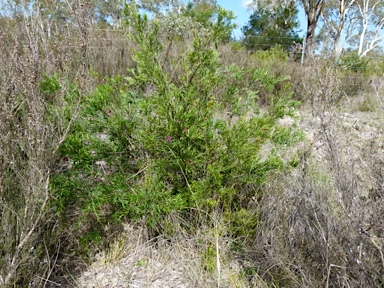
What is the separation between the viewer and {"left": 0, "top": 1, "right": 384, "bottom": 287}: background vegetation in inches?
65.2

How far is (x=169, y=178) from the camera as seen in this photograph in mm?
2201

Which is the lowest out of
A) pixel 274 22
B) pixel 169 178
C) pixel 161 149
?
pixel 169 178

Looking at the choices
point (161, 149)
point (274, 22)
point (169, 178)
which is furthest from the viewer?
point (274, 22)

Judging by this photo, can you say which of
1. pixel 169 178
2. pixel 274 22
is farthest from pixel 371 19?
pixel 169 178

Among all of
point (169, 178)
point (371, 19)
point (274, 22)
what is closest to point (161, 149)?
point (169, 178)

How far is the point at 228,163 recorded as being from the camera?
2.13 m

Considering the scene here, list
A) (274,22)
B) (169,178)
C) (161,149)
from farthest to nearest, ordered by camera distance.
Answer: (274,22) < (169,178) < (161,149)

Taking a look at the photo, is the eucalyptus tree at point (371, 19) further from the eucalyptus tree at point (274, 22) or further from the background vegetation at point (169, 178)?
the background vegetation at point (169, 178)

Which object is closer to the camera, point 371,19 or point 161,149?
point 161,149

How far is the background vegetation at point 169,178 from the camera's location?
1.66 metres

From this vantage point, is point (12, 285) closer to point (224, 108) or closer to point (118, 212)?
point (118, 212)

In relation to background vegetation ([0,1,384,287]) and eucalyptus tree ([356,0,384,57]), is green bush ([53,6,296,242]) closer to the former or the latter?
background vegetation ([0,1,384,287])

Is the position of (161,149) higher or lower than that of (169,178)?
higher

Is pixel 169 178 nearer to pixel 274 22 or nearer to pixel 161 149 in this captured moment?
pixel 161 149
